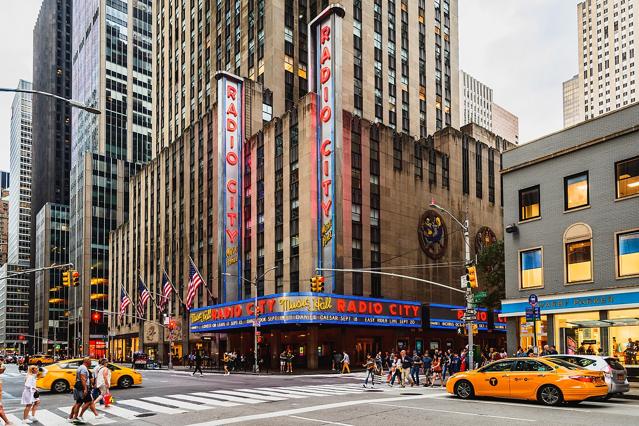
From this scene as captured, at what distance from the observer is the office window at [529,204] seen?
33.2m

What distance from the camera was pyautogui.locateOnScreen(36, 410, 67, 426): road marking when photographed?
18625mm

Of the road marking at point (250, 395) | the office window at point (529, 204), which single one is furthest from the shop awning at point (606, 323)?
the road marking at point (250, 395)

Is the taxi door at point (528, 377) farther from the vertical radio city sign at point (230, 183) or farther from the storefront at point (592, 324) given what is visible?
the vertical radio city sign at point (230, 183)

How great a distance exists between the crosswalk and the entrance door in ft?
87.6

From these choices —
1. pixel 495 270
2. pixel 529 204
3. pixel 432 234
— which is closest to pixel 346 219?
pixel 432 234

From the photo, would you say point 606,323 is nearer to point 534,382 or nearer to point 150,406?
point 534,382

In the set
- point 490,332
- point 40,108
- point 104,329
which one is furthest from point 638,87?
point 40,108

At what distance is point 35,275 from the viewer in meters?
177

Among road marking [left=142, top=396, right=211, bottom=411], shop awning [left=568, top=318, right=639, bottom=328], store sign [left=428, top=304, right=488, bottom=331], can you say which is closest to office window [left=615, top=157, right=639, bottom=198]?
shop awning [left=568, top=318, right=639, bottom=328]

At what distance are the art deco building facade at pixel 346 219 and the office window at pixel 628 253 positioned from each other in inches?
1036

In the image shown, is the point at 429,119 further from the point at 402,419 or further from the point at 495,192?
the point at 402,419

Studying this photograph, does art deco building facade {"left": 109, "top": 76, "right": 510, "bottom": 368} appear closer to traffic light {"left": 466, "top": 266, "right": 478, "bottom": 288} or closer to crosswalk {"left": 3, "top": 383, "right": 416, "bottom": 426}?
traffic light {"left": 466, "top": 266, "right": 478, "bottom": 288}

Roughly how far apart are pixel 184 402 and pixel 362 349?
35.5m

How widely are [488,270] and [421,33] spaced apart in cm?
3984
